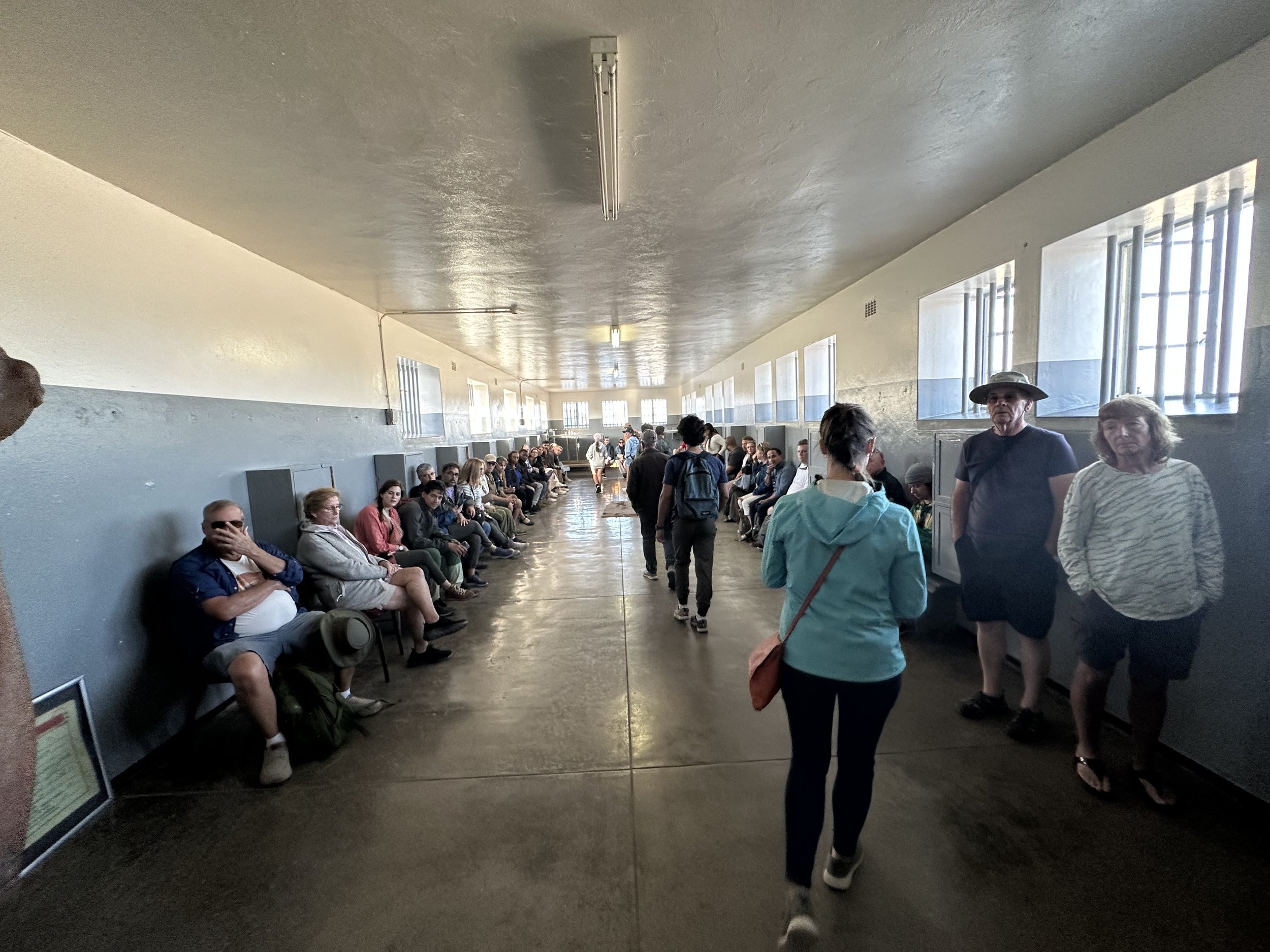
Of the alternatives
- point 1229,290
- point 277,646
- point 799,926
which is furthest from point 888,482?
point 277,646

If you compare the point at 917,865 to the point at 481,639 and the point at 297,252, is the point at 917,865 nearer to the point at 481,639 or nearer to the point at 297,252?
the point at 481,639

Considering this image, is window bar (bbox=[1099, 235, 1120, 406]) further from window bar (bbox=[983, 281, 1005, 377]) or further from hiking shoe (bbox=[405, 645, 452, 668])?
hiking shoe (bbox=[405, 645, 452, 668])

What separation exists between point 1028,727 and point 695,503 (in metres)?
2.24

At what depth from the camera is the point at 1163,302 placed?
2.70 meters

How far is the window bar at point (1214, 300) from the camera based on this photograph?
242cm

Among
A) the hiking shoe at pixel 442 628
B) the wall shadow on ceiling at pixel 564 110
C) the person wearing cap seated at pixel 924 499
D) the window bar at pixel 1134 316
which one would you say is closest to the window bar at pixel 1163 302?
the window bar at pixel 1134 316

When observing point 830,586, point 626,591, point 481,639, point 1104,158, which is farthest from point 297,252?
point 1104,158

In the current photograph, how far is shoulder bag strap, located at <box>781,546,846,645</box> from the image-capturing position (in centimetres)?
158

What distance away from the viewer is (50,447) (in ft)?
7.76

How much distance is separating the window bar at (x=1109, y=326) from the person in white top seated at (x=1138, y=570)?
879 mm

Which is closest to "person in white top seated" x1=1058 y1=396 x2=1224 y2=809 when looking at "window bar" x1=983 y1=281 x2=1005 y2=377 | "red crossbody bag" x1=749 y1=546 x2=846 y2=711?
"red crossbody bag" x1=749 y1=546 x2=846 y2=711

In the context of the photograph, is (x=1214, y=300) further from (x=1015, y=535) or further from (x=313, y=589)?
(x=313, y=589)

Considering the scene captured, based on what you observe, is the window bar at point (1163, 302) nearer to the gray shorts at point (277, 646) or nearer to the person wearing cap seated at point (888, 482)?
the person wearing cap seated at point (888, 482)

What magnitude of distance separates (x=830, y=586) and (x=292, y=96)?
274cm
